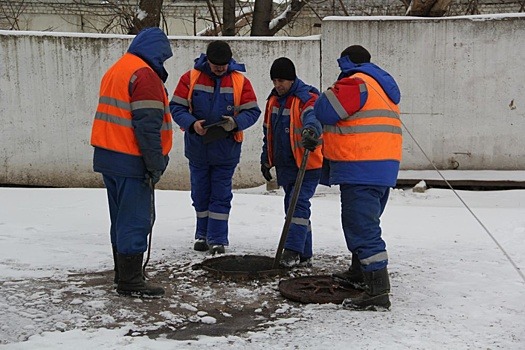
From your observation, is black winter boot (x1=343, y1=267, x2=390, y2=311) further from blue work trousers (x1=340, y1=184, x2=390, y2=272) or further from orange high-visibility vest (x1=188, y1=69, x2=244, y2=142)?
orange high-visibility vest (x1=188, y1=69, x2=244, y2=142)

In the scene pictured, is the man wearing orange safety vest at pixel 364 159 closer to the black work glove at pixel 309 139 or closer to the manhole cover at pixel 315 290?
the manhole cover at pixel 315 290

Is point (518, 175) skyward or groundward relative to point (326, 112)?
groundward

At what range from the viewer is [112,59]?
10438 mm

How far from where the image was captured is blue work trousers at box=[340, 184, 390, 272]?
14.6 feet

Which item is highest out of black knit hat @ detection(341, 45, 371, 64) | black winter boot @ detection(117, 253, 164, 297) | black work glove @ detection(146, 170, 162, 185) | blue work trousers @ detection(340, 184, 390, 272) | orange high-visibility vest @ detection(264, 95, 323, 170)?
black knit hat @ detection(341, 45, 371, 64)

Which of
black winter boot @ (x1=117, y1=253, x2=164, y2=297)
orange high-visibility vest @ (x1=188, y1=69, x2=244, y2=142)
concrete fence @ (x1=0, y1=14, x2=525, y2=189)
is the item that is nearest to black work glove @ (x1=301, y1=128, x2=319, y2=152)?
orange high-visibility vest @ (x1=188, y1=69, x2=244, y2=142)

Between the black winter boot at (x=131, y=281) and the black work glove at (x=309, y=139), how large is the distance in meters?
1.37

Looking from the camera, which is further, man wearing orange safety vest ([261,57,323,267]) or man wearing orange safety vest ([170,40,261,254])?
man wearing orange safety vest ([170,40,261,254])

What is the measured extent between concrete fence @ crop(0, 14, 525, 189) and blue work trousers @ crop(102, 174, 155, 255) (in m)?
5.78

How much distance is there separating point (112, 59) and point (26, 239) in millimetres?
4621

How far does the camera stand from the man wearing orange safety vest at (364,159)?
14.5 feet

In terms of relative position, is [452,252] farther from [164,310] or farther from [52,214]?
[52,214]

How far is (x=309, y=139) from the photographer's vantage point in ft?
16.3

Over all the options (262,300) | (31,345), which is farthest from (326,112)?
(31,345)
